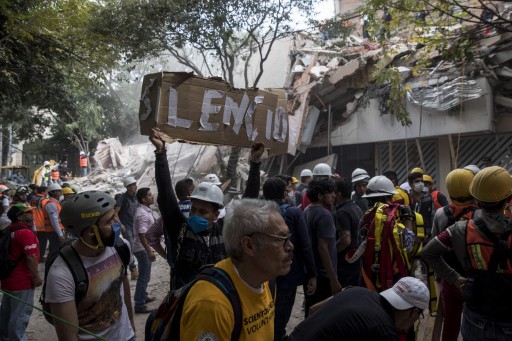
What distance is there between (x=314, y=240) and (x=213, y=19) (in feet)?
27.3

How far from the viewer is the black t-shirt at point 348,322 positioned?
176cm

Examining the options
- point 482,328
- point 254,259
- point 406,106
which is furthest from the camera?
point 406,106

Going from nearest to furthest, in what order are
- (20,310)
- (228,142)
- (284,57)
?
1. (228,142)
2. (20,310)
3. (284,57)

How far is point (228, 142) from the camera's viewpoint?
10.1ft

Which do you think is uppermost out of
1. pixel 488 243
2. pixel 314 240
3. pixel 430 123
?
pixel 430 123

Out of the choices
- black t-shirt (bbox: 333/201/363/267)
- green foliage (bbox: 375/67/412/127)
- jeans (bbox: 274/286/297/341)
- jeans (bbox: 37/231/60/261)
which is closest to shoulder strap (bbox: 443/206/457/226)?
black t-shirt (bbox: 333/201/363/267)

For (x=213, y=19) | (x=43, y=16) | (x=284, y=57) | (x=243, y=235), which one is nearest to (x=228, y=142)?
(x=243, y=235)

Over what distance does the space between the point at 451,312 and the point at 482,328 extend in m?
1.06

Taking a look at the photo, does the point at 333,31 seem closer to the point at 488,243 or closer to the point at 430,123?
the point at 430,123

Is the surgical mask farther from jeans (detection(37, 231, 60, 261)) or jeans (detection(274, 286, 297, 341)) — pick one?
jeans (detection(37, 231, 60, 261))

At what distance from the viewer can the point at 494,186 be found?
7.96 ft

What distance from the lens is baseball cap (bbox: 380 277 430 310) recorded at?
205 centimetres

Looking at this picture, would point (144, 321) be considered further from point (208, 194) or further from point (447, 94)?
point (447, 94)

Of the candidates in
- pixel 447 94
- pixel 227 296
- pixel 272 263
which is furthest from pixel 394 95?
pixel 227 296
